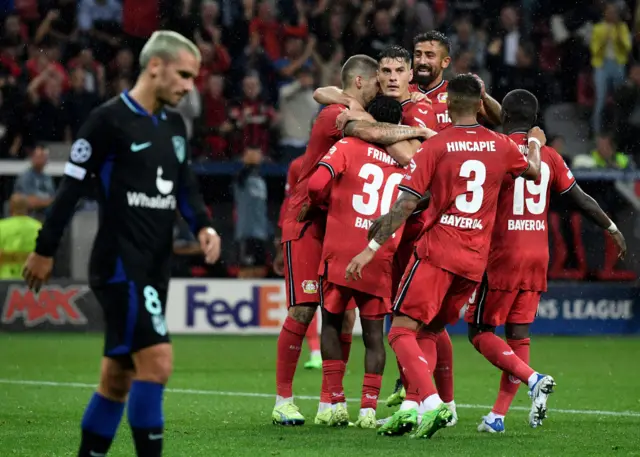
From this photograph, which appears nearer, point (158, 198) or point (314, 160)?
point (158, 198)

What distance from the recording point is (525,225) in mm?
9133

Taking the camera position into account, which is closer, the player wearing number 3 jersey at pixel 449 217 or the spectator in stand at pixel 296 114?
the player wearing number 3 jersey at pixel 449 217

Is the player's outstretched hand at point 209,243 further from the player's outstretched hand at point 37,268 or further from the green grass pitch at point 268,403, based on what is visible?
the green grass pitch at point 268,403

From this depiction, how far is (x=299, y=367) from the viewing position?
14.1 meters

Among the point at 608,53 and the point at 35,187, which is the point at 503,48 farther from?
the point at 35,187

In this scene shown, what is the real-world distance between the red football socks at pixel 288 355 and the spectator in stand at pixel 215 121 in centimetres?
1086

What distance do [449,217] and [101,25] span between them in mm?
14513

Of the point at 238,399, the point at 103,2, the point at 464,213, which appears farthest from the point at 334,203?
the point at 103,2

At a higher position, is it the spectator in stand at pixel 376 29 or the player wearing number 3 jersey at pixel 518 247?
the spectator in stand at pixel 376 29

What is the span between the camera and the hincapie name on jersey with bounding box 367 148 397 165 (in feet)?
29.0

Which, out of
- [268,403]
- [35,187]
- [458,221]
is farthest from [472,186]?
[35,187]

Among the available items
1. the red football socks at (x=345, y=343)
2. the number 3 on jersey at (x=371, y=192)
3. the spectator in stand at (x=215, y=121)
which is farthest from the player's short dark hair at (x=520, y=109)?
the spectator in stand at (x=215, y=121)

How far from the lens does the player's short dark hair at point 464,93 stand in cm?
809

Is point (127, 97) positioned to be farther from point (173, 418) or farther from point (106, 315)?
point (173, 418)
